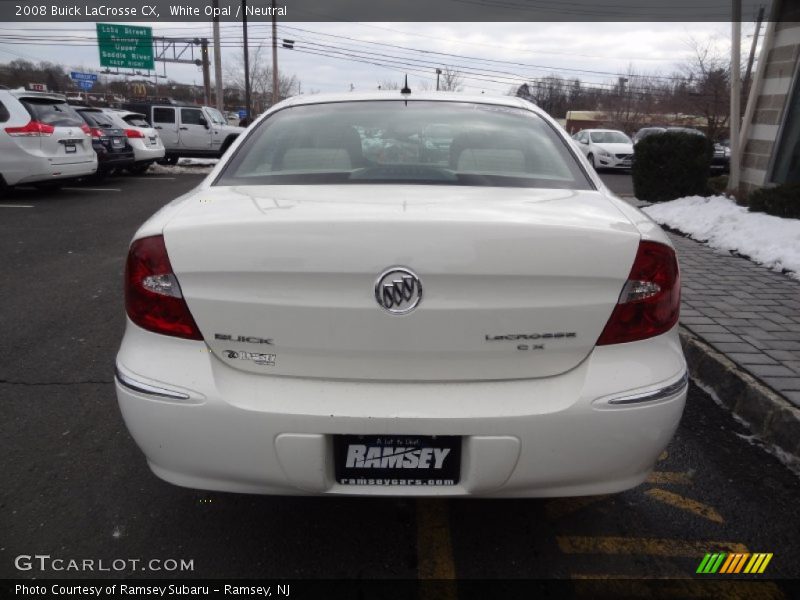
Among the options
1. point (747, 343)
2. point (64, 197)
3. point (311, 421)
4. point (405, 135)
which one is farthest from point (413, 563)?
point (64, 197)

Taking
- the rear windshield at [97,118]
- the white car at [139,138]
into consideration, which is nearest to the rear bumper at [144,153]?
the white car at [139,138]

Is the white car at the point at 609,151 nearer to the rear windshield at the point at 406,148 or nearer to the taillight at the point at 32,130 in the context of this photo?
the taillight at the point at 32,130

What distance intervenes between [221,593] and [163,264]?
1.10m

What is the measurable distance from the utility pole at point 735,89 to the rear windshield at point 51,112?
436 inches

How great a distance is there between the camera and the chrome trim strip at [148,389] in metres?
1.82

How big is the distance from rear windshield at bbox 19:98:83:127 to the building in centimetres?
1174

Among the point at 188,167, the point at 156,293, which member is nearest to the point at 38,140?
the point at 188,167

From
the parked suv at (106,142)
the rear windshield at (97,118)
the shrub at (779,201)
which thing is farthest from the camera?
the rear windshield at (97,118)

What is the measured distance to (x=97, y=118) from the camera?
13.6 meters

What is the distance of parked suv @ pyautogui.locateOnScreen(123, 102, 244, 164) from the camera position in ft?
65.7

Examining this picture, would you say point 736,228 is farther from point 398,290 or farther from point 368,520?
point 398,290

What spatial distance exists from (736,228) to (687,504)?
595 cm

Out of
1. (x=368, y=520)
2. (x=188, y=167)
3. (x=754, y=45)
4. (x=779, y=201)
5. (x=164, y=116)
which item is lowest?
(x=188, y=167)

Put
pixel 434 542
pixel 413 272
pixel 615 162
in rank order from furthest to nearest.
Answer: pixel 615 162 < pixel 434 542 < pixel 413 272
